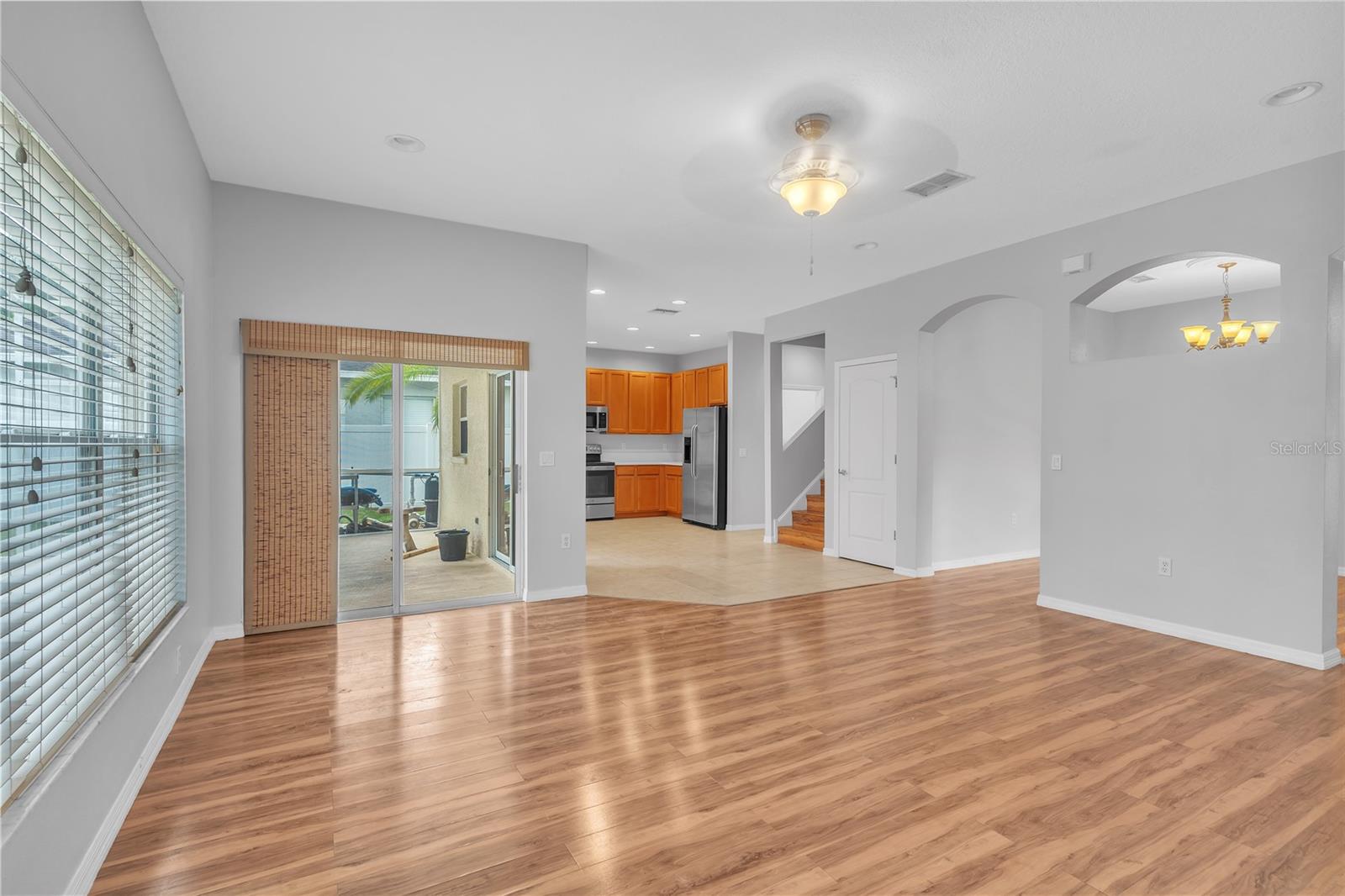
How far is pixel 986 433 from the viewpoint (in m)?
6.61

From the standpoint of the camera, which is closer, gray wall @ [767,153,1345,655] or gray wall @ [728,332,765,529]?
gray wall @ [767,153,1345,655]

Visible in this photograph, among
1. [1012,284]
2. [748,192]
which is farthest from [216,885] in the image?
[1012,284]

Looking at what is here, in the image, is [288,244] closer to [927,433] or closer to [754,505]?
[927,433]

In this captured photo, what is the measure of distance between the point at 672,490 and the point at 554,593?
604cm

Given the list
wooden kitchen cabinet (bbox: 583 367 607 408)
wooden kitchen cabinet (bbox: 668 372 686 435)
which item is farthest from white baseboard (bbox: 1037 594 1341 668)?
wooden kitchen cabinet (bbox: 583 367 607 408)

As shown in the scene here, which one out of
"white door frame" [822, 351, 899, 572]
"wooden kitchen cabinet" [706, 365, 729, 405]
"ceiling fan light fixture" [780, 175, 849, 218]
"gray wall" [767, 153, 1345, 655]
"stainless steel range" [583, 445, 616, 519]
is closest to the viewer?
"ceiling fan light fixture" [780, 175, 849, 218]

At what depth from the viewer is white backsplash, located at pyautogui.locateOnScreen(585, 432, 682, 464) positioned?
11266 mm

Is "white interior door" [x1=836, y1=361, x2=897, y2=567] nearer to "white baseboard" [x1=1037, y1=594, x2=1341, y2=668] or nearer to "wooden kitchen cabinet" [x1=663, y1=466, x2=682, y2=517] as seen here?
"white baseboard" [x1=1037, y1=594, x2=1341, y2=668]

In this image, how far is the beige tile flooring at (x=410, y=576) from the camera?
4488 mm

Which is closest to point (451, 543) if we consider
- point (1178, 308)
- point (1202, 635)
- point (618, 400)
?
point (1202, 635)

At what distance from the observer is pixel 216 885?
5.95 feet

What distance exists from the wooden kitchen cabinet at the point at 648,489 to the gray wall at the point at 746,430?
2049mm

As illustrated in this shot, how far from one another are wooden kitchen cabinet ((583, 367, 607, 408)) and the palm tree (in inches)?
237

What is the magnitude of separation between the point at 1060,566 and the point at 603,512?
22.5 ft
